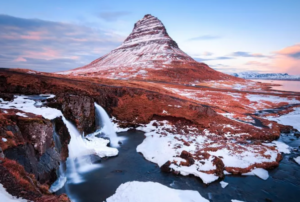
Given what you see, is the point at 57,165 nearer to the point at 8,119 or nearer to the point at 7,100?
the point at 8,119

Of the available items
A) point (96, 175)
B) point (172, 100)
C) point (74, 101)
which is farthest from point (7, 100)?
point (172, 100)

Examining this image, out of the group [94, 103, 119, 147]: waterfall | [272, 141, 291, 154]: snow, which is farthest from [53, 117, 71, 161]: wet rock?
[272, 141, 291, 154]: snow

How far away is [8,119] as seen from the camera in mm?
13211

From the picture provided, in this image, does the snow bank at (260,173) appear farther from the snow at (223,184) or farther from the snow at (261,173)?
the snow at (223,184)

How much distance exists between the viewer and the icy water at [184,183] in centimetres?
1550

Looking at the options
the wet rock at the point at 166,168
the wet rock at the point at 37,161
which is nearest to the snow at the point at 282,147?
the wet rock at the point at 166,168

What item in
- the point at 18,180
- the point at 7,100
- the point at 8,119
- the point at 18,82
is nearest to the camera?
the point at 18,180

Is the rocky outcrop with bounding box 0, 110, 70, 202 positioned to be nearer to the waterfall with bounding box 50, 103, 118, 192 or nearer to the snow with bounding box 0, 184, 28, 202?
the snow with bounding box 0, 184, 28, 202

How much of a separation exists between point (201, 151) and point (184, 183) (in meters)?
5.99

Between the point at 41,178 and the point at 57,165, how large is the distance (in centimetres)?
239

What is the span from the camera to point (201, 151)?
865 inches

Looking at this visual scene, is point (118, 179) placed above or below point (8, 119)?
below

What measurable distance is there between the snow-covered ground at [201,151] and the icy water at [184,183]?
1066 mm

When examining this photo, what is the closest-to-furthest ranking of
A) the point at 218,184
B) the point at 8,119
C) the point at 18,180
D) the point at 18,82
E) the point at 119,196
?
the point at 18,180
the point at 8,119
the point at 119,196
the point at 218,184
the point at 18,82
